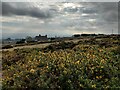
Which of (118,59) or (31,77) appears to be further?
(118,59)

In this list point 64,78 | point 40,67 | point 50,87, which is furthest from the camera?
point 40,67

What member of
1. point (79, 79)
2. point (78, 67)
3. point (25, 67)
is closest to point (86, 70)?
point (78, 67)

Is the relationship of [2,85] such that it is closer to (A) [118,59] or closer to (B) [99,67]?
(B) [99,67]

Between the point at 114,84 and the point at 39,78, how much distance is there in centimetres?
393

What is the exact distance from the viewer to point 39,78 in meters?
15.3

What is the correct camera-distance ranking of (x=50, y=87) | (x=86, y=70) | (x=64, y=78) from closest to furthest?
(x=50, y=87), (x=64, y=78), (x=86, y=70)

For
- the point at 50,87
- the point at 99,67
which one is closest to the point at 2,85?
the point at 50,87

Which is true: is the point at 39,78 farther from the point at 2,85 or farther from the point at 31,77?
the point at 2,85

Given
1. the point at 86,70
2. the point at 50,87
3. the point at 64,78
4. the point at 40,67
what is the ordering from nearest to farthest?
the point at 50,87, the point at 64,78, the point at 86,70, the point at 40,67

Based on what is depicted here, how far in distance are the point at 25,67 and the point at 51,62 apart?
5.67 ft

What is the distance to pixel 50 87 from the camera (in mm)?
14211

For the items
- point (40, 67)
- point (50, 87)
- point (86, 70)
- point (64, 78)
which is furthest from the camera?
point (40, 67)

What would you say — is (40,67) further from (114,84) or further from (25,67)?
(114,84)

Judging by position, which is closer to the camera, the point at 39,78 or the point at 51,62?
the point at 39,78
